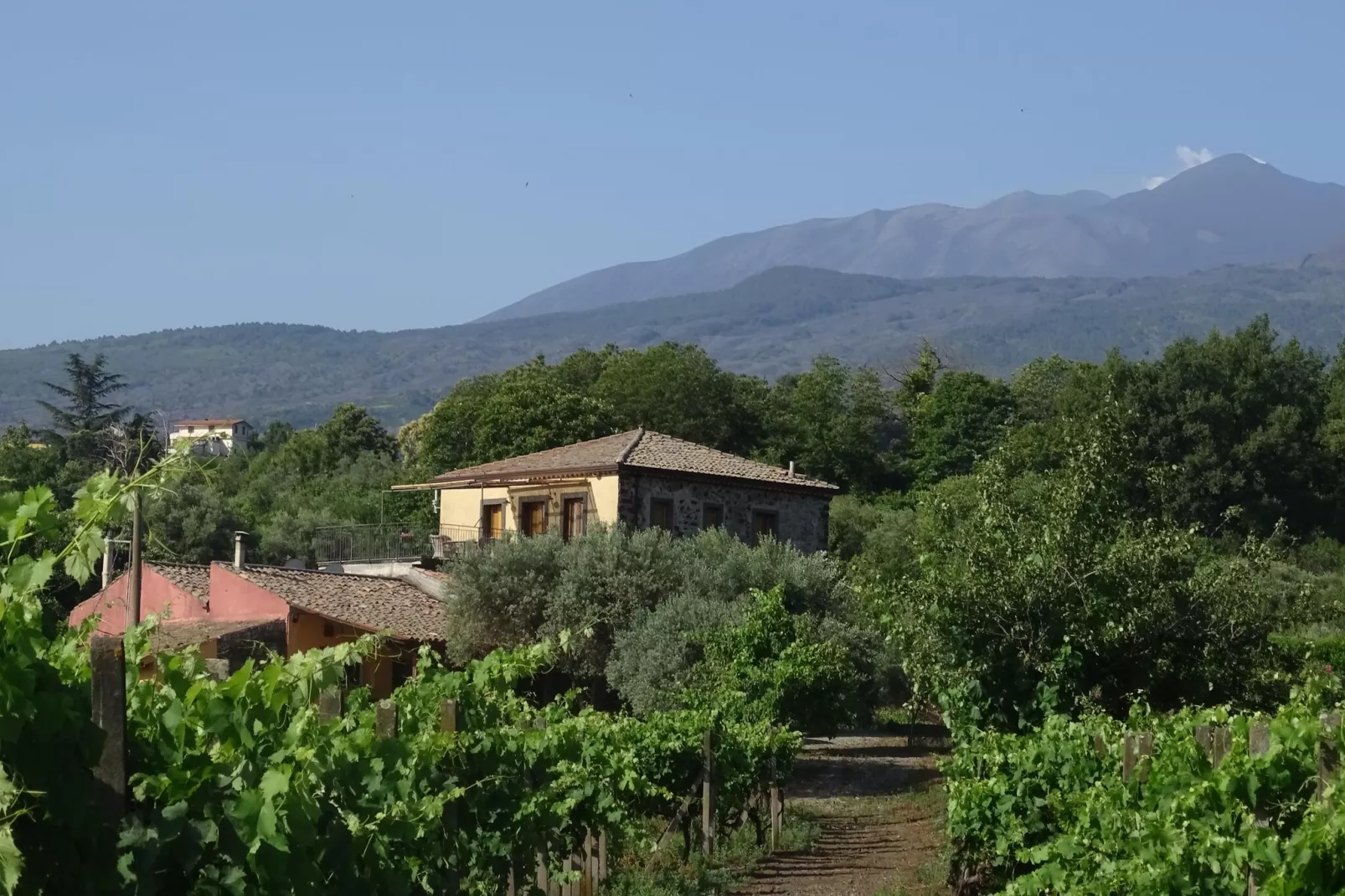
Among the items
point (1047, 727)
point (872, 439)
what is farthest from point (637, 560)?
point (872, 439)

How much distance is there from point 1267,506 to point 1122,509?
4572cm

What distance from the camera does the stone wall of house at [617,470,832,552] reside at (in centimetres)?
3788

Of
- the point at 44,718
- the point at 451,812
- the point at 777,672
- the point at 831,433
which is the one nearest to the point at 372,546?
the point at 777,672

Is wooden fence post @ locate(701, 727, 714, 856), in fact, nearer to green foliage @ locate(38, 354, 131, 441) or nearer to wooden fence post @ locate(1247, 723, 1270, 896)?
wooden fence post @ locate(1247, 723, 1270, 896)

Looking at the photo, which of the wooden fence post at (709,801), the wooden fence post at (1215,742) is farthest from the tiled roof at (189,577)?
the wooden fence post at (1215,742)

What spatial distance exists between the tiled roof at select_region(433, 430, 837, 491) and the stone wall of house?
11.7 inches

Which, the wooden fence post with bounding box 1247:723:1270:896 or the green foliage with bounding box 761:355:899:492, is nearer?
the wooden fence post with bounding box 1247:723:1270:896

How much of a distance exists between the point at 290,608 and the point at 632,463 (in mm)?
8452

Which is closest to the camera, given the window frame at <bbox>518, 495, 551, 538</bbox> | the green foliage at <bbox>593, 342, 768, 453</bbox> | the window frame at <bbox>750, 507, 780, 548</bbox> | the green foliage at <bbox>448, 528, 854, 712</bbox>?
the green foliage at <bbox>448, 528, 854, 712</bbox>

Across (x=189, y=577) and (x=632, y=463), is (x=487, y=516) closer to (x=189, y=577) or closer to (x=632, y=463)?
(x=632, y=463)

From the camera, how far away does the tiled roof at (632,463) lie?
38688mm

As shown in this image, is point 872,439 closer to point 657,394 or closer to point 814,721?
point 657,394

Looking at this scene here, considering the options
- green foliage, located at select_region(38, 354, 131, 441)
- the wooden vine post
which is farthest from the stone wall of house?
green foliage, located at select_region(38, 354, 131, 441)

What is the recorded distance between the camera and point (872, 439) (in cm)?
8150
